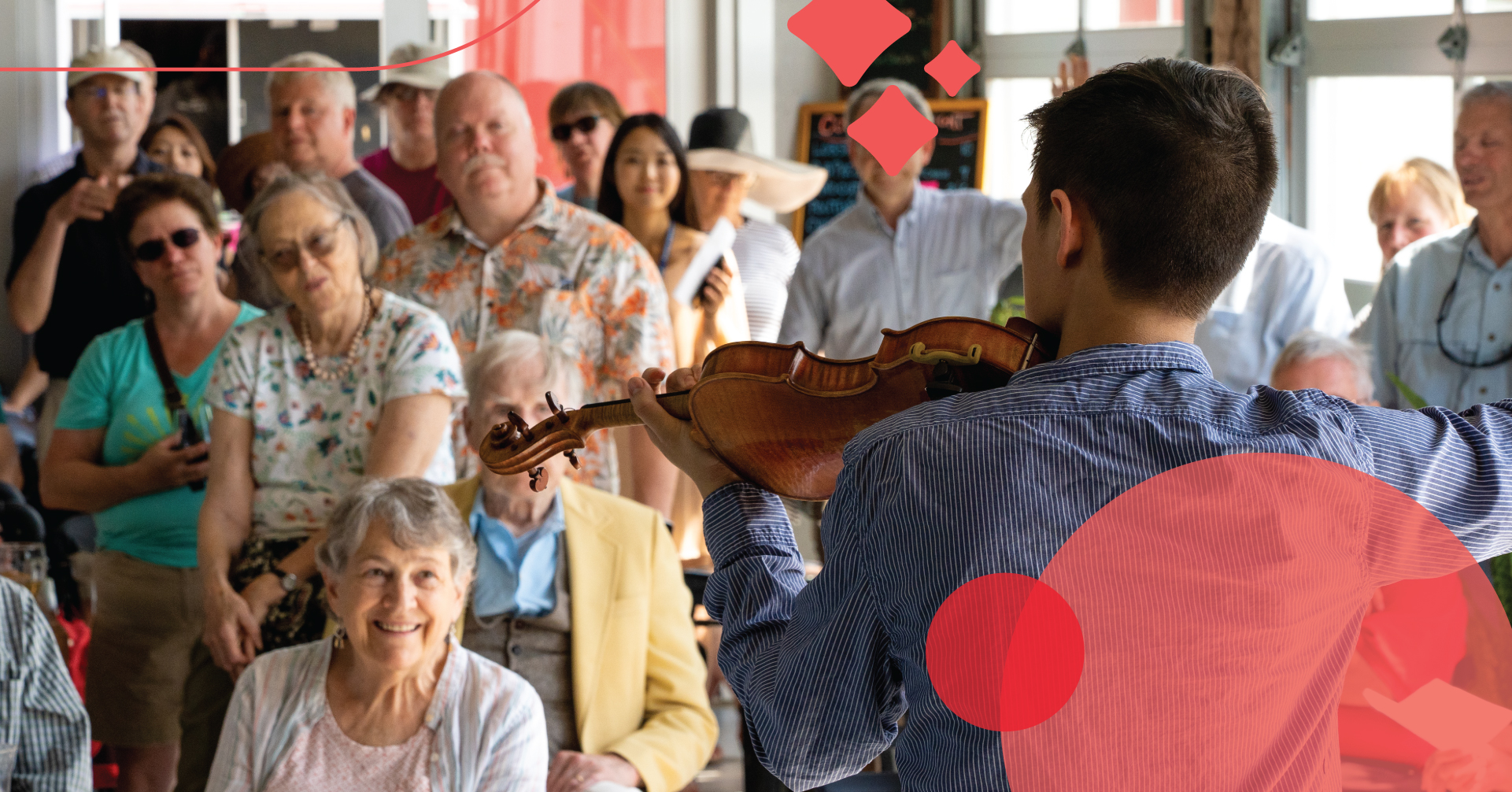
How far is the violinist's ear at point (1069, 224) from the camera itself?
0.85m

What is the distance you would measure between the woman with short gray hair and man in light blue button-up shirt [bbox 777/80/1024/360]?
1.49 metres

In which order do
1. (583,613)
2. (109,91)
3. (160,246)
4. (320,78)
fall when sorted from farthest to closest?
(109,91) → (320,78) → (160,246) → (583,613)

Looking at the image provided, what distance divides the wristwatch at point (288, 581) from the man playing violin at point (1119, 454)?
1.60m

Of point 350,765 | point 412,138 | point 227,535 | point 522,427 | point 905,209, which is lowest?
point 350,765

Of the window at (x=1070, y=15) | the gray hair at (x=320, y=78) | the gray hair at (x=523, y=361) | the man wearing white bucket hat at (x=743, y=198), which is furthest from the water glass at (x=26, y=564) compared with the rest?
the window at (x=1070, y=15)

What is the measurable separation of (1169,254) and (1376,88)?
3.85m

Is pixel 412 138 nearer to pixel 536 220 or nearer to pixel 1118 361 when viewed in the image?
pixel 536 220

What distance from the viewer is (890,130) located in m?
3.77

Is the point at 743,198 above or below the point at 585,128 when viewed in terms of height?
below

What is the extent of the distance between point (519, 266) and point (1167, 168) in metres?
2.13

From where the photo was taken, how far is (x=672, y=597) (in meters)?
2.33

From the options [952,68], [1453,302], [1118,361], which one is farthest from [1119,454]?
[952,68]

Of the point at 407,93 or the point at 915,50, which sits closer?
the point at 407,93
